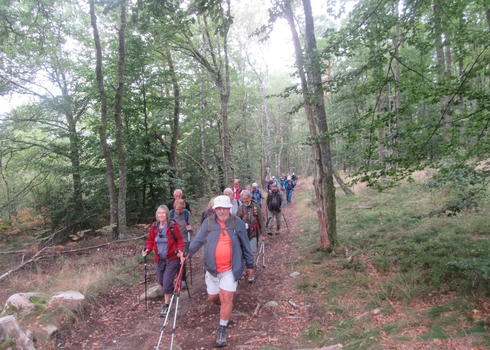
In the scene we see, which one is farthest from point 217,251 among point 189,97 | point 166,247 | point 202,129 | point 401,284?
point 202,129

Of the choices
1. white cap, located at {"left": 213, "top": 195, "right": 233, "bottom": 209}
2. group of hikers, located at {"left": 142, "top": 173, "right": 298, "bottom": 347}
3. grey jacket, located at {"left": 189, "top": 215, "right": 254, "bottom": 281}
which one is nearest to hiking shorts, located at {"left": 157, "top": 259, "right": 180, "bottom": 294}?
group of hikers, located at {"left": 142, "top": 173, "right": 298, "bottom": 347}

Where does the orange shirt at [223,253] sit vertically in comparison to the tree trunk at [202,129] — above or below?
below

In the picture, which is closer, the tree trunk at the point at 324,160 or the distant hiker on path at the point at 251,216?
the tree trunk at the point at 324,160

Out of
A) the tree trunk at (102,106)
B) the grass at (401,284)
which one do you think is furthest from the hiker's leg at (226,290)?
the tree trunk at (102,106)

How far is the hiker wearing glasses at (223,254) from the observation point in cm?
416

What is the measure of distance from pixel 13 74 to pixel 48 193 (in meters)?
5.34

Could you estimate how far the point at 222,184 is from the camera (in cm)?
2030

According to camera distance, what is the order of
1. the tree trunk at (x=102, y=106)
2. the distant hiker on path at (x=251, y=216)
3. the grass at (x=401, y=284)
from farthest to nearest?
1. the tree trunk at (x=102, y=106)
2. the distant hiker on path at (x=251, y=216)
3. the grass at (x=401, y=284)

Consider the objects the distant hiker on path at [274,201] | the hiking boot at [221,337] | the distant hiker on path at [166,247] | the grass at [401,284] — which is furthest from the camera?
the distant hiker on path at [274,201]

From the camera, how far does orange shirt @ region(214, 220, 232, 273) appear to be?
4.16 metres

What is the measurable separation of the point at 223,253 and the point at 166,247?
1.57 m

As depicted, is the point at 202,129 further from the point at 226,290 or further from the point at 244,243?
the point at 226,290

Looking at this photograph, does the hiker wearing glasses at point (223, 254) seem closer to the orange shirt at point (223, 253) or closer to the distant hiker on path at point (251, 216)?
the orange shirt at point (223, 253)

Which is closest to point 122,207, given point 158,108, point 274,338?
point 158,108
